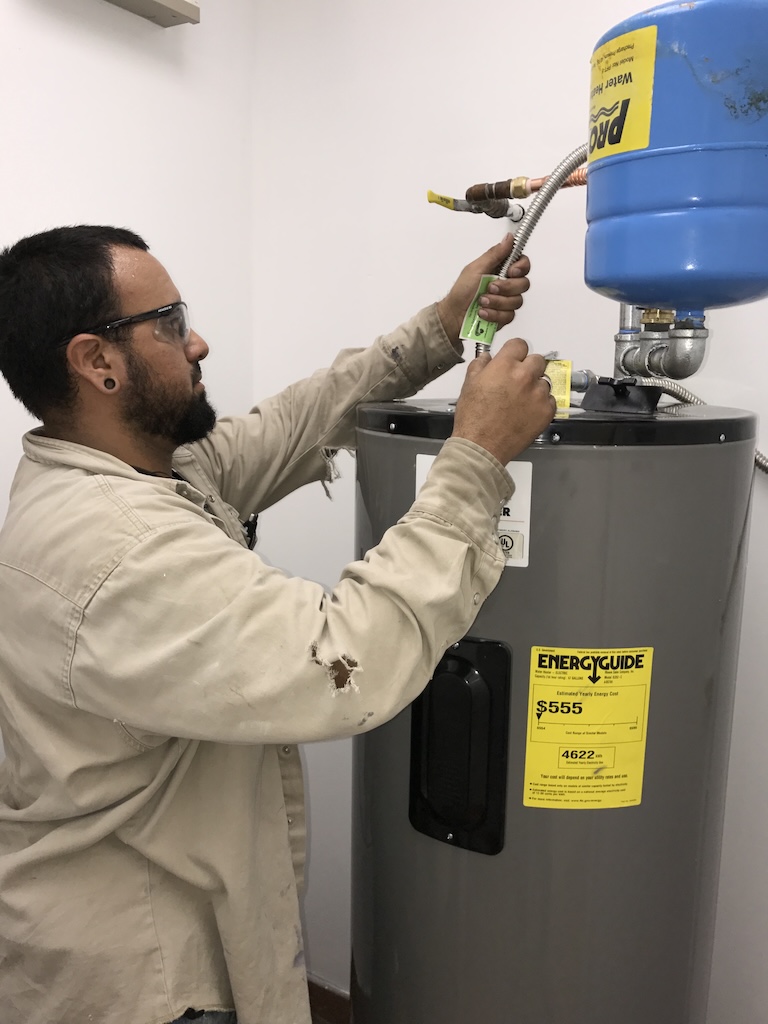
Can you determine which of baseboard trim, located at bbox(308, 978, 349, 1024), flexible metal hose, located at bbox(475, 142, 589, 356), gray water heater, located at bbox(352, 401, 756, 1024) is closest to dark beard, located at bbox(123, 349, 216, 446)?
gray water heater, located at bbox(352, 401, 756, 1024)

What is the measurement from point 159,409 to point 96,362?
0.08 meters

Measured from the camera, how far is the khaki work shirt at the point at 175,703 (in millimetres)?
721

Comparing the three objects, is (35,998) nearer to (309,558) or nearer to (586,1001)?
(586,1001)

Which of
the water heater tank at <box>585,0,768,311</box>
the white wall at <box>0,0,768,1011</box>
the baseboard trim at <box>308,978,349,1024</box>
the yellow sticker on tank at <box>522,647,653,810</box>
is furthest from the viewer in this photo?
the baseboard trim at <box>308,978,349,1024</box>

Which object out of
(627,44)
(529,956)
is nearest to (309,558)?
(529,956)

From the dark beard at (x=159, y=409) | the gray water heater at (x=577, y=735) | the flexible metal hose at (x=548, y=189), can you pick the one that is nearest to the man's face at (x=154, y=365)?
the dark beard at (x=159, y=409)

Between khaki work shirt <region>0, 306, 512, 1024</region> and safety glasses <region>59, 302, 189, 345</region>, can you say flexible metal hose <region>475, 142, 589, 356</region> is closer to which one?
khaki work shirt <region>0, 306, 512, 1024</region>

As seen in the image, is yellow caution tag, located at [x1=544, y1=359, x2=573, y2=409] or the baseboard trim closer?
yellow caution tag, located at [x1=544, y1=359, x2=573, y2=409]

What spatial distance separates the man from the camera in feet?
2.37

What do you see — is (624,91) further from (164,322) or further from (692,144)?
(164,322)

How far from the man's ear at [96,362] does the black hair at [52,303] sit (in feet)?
0.04

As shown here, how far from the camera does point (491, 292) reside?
0.94 metres

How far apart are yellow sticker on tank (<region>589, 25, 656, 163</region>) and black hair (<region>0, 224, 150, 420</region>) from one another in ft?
1.68

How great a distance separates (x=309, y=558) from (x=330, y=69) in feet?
2.90
